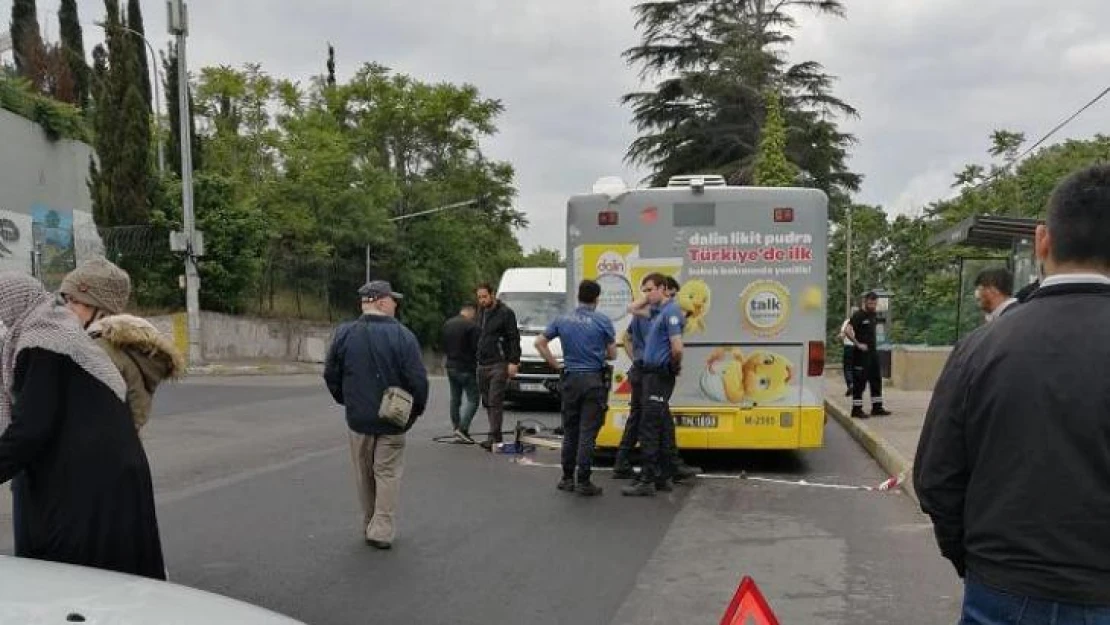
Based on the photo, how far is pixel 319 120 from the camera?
43031mm

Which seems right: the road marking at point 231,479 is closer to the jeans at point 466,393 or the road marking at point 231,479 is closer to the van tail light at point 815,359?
the jeans at point 466,393

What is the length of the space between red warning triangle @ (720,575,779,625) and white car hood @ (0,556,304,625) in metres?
1.41

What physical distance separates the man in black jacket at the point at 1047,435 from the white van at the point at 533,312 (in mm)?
12974

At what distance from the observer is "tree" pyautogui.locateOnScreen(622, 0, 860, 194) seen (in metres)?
35.1

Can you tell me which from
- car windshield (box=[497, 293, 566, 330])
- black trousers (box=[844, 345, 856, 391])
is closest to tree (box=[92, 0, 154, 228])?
car windshield (box=[497, 293, 566, 330])

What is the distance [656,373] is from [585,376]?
0.64 m

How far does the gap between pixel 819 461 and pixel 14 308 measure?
29.9 ft

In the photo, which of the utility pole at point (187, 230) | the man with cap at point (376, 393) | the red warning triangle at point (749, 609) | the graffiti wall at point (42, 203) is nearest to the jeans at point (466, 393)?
the man with cap at point (376, 393)

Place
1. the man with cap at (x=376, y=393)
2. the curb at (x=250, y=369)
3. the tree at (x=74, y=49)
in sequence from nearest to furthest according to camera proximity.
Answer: the man with cap at (x=376, y=393) → the curb at (x=250, y=369) → the tree at (x=74, y=49)

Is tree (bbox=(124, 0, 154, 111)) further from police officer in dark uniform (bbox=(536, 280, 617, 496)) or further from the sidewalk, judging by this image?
police officer in dark uniform (bbox=(536, 280, 617, 496))

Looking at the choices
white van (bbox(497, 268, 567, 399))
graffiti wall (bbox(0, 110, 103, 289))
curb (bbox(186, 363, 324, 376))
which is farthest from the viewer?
curb (bbox(186, 363, 324, 376))

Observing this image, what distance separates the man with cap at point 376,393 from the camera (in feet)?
21.8

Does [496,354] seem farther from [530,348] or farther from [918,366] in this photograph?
[918,366]

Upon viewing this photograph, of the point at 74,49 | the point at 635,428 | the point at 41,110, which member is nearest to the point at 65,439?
the point at 635,428
